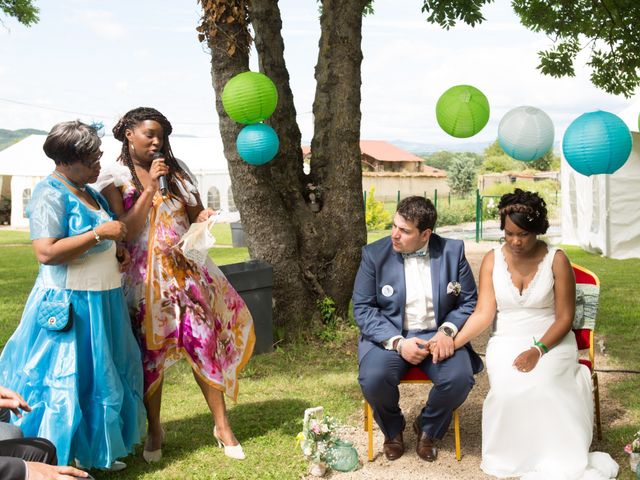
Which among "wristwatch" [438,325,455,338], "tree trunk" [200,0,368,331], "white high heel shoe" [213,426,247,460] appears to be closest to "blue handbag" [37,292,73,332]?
"white high heel shoe" [213,426,247,460]

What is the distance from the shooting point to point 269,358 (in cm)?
675

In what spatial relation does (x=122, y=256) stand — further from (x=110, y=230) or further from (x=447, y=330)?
(x=447, y=330)

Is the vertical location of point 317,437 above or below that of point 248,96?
below

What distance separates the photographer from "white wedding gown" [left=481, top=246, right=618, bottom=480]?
3992 millimetres

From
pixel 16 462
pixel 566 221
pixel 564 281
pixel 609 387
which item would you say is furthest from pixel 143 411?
pixel 566 221

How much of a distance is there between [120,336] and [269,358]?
9.47ft

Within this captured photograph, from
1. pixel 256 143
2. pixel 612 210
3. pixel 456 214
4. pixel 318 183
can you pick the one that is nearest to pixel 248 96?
pixel 256 143

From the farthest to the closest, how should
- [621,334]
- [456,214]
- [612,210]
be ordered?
[456,214] < [612,210] < [621,334]

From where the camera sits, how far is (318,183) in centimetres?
738

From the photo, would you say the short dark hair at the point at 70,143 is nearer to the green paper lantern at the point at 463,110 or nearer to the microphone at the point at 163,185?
the microphone at the point at 163,185

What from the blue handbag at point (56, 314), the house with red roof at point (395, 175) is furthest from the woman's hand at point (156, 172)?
the house with red roof at point (395, 175)

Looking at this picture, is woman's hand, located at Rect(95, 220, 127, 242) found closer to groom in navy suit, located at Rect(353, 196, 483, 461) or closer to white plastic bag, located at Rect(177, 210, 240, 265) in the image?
white plastic bag, located at Rect(177, 210, 240, 265)

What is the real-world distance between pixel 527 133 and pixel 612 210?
29.3 feet

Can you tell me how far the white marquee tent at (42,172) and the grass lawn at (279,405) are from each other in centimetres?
1919
